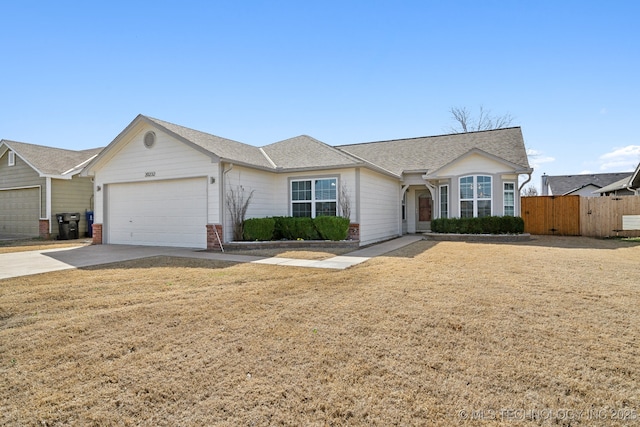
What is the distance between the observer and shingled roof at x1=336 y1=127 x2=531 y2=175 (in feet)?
54.6

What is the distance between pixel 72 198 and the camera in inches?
725

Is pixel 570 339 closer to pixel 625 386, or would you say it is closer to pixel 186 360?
pixel 625 386

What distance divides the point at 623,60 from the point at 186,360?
55.5ft

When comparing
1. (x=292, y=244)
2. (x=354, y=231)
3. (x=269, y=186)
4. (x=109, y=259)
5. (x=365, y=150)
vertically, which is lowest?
(x=109, y=259)

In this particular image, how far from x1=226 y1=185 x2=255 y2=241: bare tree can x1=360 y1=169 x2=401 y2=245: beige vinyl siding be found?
4345 mm

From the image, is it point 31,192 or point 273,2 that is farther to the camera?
point 31,192

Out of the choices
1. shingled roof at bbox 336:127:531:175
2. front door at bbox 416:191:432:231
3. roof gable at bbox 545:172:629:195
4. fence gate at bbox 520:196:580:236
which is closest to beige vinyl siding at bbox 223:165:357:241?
shingled roof at bbox 336:127:531:175

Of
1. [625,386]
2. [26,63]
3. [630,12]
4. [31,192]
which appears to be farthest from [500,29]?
[31,192]

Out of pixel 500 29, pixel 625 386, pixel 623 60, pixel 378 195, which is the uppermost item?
pixel 500 29

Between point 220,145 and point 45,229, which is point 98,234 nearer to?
point 45,229

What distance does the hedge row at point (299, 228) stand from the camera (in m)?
12.2

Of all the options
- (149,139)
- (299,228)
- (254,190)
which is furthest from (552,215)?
(149,139)

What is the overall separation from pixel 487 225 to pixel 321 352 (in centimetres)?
1314

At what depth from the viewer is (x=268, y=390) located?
2.80m
